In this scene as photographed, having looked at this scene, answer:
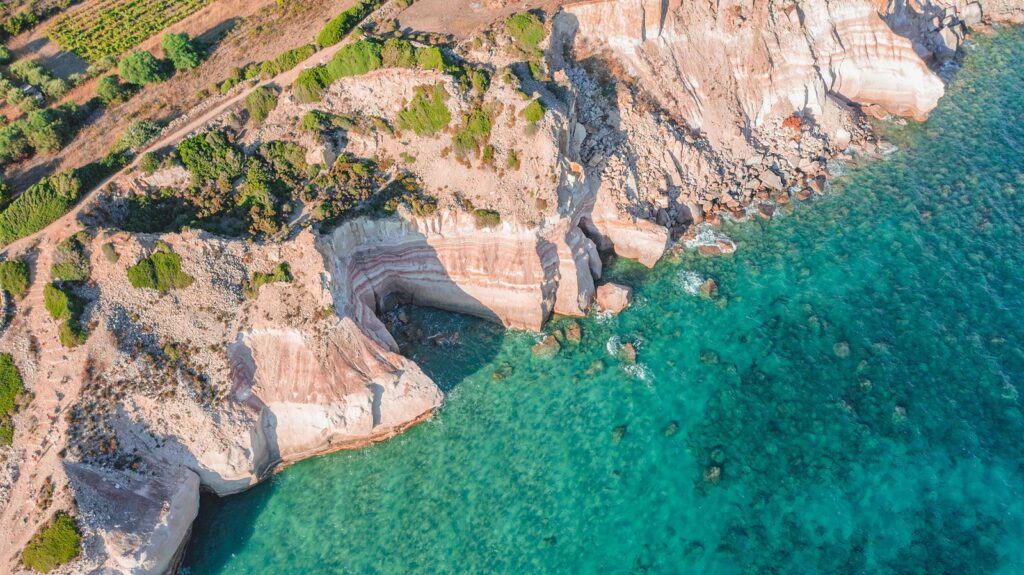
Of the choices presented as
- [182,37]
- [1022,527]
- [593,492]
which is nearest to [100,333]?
[182,37]

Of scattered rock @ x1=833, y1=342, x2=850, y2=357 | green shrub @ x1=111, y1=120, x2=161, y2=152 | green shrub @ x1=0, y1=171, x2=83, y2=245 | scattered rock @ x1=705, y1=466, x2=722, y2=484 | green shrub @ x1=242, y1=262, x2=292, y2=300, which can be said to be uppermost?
green shrub @ x1=111, y1=120, x2=161, y2=152

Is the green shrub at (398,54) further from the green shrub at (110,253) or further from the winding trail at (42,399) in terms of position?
the green shrub at (110,253)

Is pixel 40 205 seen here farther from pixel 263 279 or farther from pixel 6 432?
pixel 263 279

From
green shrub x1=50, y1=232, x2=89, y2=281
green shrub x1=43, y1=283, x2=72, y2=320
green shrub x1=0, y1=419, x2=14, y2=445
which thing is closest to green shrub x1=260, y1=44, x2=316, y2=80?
green shrub x1=50, y1=232, x2=89, y2=281

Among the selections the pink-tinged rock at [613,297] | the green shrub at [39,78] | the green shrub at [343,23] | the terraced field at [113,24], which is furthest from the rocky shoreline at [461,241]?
the terraced field at [113,24]

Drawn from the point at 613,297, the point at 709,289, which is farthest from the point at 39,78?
the point at 709,289

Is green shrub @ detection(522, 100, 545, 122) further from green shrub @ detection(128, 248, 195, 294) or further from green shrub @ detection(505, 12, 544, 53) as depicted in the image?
green shrub @ detection(128, 248, 195, 294)
